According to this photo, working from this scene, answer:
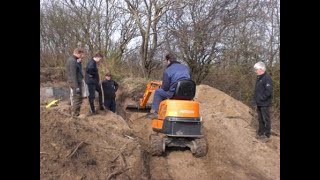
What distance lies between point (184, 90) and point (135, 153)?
5.93ft

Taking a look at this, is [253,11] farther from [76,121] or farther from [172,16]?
[76,121]

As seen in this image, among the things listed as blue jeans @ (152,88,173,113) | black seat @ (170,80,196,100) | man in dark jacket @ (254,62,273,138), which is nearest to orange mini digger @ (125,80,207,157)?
black seat @ (170,80,196,100)

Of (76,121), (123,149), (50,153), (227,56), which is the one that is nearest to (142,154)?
(123,149)

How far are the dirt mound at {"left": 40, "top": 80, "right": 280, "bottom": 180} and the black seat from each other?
1266 millimetres

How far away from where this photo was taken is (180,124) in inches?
365

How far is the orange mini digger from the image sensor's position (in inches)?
363

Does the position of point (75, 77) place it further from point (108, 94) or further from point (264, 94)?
point (264, 94)

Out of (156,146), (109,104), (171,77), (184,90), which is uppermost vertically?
(171,77)

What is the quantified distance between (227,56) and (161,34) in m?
3.52

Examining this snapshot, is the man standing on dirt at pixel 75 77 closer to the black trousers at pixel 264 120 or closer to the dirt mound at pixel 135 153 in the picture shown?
the dirt mound at pixel 135 153

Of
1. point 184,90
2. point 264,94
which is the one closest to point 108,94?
point 184,90

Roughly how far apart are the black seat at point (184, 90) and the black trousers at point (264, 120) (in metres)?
2.06

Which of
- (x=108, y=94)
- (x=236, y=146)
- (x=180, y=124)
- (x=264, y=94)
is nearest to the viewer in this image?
(x=180, y=124)

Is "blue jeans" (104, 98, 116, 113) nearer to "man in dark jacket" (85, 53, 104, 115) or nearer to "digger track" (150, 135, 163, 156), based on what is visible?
"man in dark jacket" (85, 53, 104, 115)
